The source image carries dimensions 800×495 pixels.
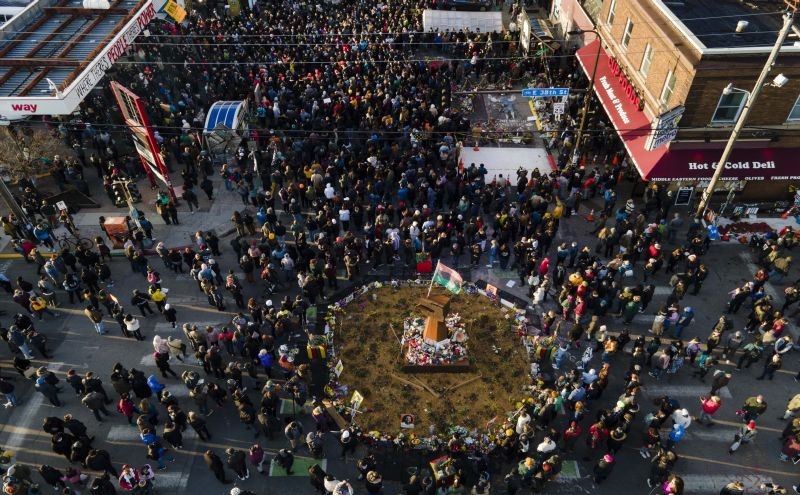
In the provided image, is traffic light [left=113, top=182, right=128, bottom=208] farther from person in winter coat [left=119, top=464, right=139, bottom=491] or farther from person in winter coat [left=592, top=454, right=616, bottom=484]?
person in winter coat [left=592, top=454, right=616, bottom=484]

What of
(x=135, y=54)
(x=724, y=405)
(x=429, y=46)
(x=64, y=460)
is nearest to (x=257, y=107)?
(x=135, y=54)

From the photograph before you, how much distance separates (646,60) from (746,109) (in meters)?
4.87

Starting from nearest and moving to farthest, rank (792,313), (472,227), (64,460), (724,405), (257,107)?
1. (64,460)
2. (724,405)
3. (792,313)
4. (472,227)
5. (257,107)

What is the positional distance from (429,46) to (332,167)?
1603 cm

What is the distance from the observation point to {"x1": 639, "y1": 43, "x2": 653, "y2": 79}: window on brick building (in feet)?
71.7

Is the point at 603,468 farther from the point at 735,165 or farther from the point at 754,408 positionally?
the point at 735,165

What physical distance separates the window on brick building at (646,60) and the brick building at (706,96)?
0.13 ft

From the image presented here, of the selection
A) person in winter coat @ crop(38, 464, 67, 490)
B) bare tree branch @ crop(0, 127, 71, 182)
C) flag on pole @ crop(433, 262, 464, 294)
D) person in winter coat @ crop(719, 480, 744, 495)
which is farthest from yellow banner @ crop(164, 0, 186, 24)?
person in winter coat @ crop(719, 480, 744, 495)

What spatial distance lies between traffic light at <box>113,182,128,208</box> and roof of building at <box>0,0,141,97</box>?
4174mm

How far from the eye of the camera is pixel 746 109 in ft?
62.0

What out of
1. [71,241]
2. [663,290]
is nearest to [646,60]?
[663,290]

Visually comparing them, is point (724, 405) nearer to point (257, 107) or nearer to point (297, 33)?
point (257, 107)

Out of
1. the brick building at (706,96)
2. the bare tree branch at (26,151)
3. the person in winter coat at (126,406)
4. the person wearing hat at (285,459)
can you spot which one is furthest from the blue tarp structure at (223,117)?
the brick building at (706,96)

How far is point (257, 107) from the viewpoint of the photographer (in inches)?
1105
